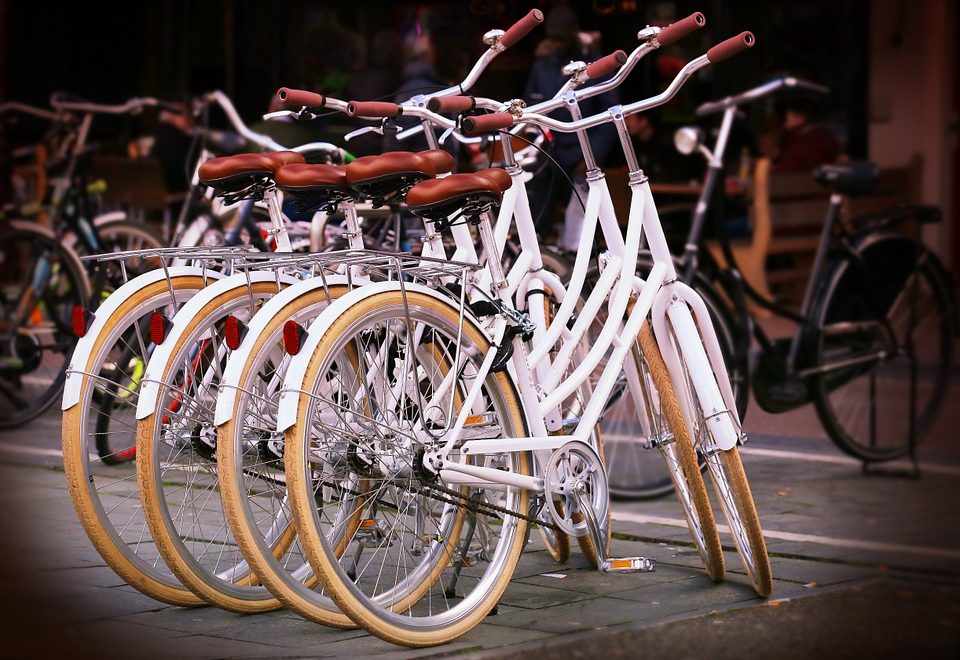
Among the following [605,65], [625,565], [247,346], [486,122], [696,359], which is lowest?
[625,565]

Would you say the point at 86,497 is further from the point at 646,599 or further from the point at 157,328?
the point at 646,599

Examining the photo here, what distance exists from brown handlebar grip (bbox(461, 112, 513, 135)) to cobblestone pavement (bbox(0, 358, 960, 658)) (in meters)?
1.31

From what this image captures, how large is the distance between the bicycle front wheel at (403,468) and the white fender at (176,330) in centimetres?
36

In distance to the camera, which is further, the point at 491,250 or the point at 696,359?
the point at 696,359

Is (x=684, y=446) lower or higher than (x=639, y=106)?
lower

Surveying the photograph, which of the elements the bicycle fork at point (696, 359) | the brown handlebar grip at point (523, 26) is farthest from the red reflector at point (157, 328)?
the bicycle fork at point (696, 359)

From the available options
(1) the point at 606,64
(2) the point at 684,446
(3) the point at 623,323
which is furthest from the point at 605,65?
(2) the point at 684,446

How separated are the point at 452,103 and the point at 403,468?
99 centimetres

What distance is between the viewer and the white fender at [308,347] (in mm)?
3842

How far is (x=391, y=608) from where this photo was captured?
424cm

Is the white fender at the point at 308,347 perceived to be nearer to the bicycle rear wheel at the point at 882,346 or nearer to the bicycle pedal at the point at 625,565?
the bicycle pedal at the point at 625,565

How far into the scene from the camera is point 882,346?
7105 millimetres

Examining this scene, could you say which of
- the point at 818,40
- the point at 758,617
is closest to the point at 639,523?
the point at 758,617

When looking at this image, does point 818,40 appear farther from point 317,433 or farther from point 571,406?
point 317,433
